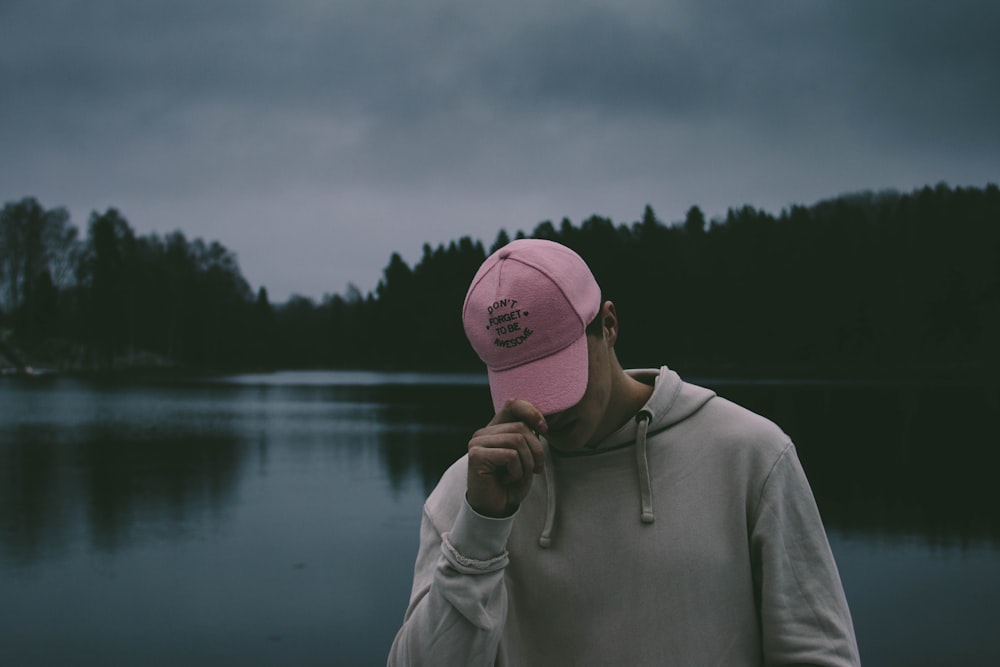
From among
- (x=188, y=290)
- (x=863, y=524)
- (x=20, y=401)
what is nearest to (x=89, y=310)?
(x=188, y=290)

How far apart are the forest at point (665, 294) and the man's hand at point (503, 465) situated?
5733cm

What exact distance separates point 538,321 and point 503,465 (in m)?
0.31

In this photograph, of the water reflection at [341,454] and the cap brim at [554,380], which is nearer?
the cap brim at [554,380]

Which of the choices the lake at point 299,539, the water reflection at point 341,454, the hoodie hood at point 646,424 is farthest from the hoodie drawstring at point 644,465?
the water reflection at point 341,454

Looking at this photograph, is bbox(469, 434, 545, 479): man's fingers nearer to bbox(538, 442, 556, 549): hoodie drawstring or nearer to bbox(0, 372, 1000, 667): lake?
bbox(538, 442, 556, 549): hoodie drawstring

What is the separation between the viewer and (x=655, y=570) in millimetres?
1530

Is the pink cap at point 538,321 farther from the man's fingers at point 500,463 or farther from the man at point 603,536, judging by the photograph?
the man's fingers at point 500,463

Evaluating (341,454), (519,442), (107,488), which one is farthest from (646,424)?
(341,454)

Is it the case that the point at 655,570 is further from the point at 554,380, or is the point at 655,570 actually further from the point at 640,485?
the point at 554,380

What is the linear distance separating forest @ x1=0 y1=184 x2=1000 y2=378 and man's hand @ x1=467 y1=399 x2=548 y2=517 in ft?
188

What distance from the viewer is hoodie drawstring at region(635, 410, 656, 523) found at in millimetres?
1568

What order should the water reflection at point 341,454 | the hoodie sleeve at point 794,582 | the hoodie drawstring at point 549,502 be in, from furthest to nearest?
the water reflection at point 341,454, the hoodie drawstring at point 549,502, the hoodie sleeve at point 794,582

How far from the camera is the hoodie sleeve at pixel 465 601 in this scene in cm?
142

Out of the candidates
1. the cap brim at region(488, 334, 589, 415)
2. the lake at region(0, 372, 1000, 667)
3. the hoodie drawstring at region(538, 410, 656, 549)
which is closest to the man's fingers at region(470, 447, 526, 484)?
the cap brim at region(488, 334, 589, 415)
